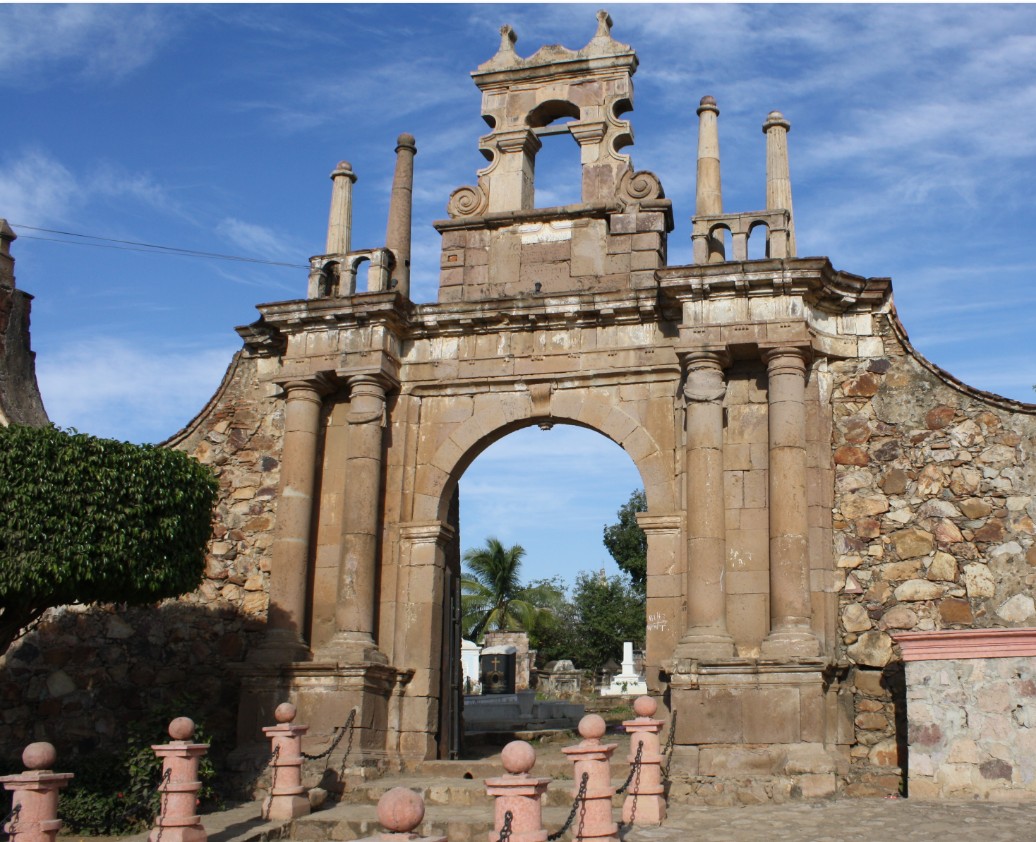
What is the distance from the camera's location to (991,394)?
42.4 feet

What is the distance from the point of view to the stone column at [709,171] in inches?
551

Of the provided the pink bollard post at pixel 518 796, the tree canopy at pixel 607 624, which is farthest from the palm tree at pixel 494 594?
the pink bollard post at pixel 518 796

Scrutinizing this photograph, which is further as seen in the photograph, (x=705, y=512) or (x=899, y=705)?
(x=705, y=512)

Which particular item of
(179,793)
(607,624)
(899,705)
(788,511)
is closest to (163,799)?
(179,793)

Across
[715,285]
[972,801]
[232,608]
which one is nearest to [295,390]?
[232,608]

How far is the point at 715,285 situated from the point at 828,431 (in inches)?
75.4

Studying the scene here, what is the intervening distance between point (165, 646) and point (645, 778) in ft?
22.2

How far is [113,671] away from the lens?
14.7 m

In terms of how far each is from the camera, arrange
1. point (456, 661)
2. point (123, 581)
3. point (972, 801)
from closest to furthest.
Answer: point (972, 801)
point (123, 581)
point (456, 661)

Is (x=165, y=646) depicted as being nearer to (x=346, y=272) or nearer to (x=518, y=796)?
(x=346, y=272)

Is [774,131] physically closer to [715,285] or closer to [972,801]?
[715,285]

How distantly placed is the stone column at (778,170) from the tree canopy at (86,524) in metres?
6.85

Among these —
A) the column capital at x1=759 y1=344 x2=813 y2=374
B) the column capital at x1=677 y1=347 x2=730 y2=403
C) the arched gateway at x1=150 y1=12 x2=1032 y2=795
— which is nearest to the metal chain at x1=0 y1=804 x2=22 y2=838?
the arched gateway at x1=150 y1=12 x2=1032 y2=795

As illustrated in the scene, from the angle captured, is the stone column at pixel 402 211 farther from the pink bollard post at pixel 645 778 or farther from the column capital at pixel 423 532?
the pink bollard post at pixel 645 778
